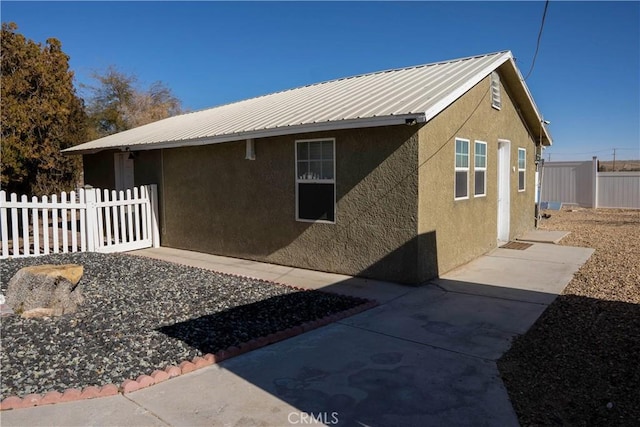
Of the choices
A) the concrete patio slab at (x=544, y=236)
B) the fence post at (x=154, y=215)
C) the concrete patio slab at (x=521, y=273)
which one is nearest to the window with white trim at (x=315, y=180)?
the concrete patio slab at (x=521, y=273)

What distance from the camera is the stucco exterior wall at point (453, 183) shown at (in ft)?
25.4

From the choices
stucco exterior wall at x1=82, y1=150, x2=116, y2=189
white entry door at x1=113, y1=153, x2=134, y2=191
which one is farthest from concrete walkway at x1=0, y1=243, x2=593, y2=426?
stucco exterior wall at x1=82, y1=150, x2=116, y2=189

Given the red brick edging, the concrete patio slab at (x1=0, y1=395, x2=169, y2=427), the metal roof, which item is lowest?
the concrete patio slab at (x1=0, y1=395, x2=169, y2=427)

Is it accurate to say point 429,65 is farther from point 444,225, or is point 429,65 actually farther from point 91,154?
point 91,154

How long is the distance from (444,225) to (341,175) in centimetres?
202

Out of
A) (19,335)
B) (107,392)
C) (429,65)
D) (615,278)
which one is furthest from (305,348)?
(429,65)

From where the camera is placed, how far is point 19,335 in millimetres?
4906

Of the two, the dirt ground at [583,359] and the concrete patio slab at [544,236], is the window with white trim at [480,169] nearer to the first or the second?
the dirt ground at [583,359]

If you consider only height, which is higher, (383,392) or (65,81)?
(65,81)

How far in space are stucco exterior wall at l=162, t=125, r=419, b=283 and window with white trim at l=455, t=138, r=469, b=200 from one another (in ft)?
6.40

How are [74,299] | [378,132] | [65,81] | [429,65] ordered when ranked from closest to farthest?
[74,299]
[378,132]
[429,65]
[65,81]

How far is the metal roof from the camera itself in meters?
7.36

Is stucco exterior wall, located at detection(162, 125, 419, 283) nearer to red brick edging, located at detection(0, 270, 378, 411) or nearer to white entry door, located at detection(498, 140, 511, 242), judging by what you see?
red brick edging, located at detection(0, 270, 378, 411)

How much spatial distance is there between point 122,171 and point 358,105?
28.9ft
